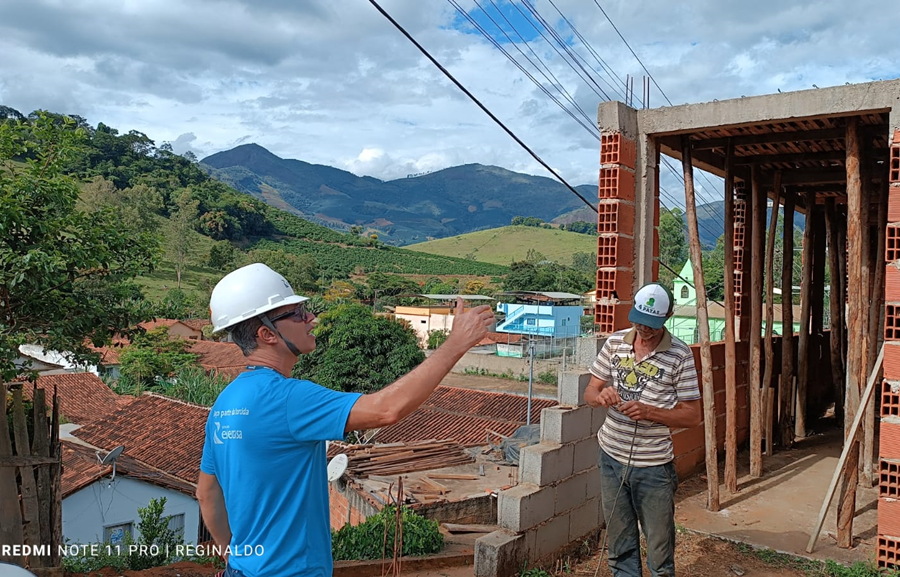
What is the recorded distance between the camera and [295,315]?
226cm

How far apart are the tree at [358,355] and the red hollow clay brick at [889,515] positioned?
21.8m

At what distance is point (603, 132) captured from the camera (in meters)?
5.84

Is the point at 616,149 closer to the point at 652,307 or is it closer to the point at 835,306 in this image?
the point at 652,307

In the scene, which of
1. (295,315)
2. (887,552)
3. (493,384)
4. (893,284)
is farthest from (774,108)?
(493,384)

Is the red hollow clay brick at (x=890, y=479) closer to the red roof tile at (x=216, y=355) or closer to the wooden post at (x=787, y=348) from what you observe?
the wooden post at (x=787, y=348)

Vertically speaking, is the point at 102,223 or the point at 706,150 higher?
the point at 706,150

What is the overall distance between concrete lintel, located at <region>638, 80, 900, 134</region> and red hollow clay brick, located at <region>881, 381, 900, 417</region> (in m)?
2.00

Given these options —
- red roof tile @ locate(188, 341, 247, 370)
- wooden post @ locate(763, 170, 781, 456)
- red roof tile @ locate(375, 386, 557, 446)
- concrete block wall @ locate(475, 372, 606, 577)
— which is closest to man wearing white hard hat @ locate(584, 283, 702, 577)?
concrete block wall @ locate(475, 372, 606, 577)

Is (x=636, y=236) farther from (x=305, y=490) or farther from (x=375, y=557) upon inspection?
(x=305, y=490)

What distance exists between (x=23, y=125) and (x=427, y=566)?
214 inches

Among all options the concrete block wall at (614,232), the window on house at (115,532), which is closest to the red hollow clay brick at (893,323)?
the concrete block wall at (614,232)

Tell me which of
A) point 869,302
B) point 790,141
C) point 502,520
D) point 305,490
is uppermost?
point 790,141

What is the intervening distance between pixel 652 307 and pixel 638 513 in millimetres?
1189

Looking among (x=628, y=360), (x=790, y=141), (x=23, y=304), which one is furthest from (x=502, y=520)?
(x=23, y=304)
